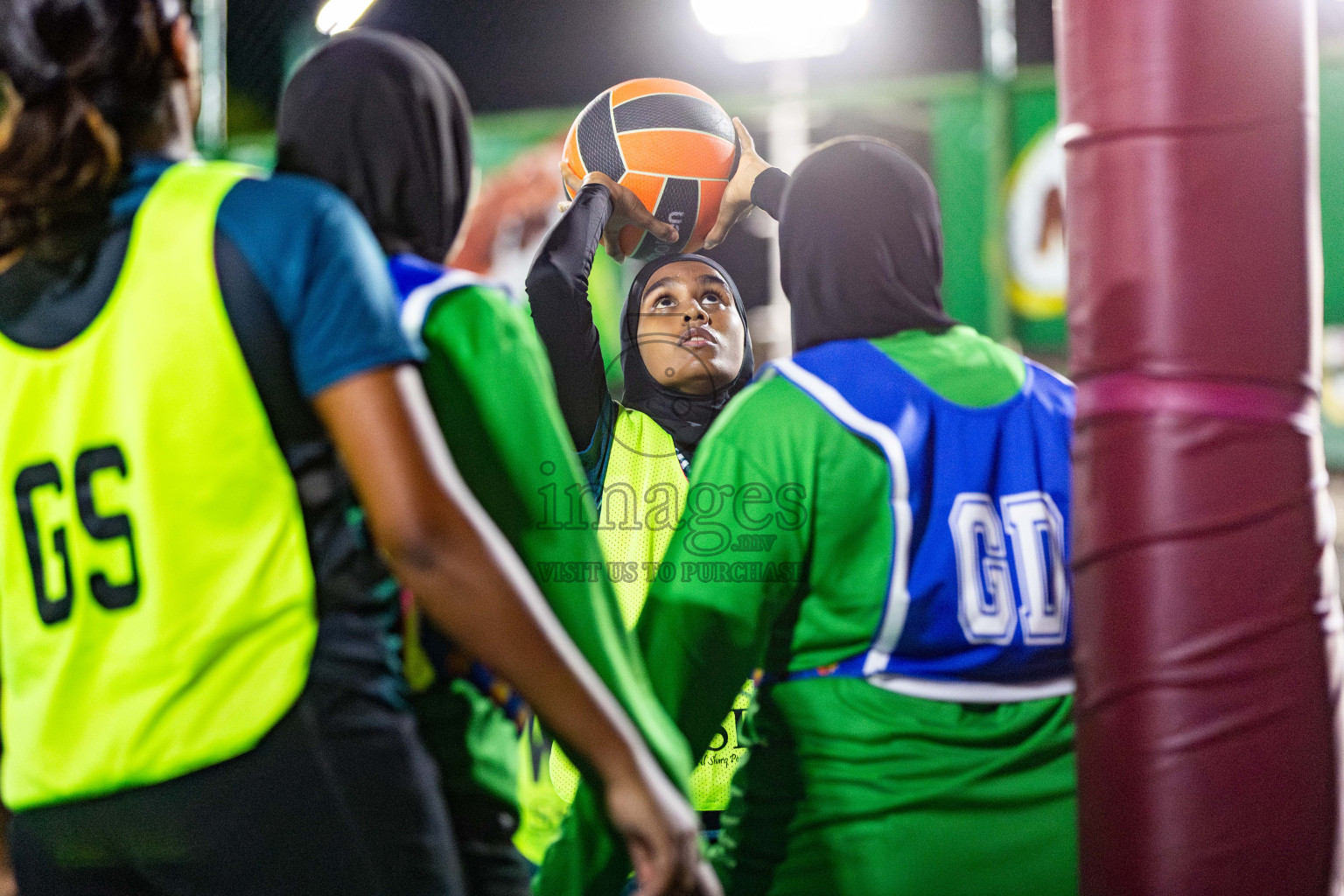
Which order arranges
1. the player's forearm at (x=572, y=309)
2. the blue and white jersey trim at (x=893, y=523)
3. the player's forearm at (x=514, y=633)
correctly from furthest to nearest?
the player's forearm at (x=572, y=309) → the blue and white jersey trim at (x=893, y=523) → the player's forearm at (x=514, y=633)

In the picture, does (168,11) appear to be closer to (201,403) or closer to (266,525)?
(201,403)

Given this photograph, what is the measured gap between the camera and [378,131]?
1.66 metres

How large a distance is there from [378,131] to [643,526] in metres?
1.30

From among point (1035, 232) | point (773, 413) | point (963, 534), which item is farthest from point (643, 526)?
point (1035, 232)

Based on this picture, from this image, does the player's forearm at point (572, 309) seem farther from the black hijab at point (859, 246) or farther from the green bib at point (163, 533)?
the green bib at point (163, 533)

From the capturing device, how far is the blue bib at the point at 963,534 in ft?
6.16

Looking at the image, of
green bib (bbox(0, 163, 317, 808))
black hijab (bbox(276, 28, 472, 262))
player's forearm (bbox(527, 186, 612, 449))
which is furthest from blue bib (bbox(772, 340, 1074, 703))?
green bib (bbox(0, 163, 317, 808))

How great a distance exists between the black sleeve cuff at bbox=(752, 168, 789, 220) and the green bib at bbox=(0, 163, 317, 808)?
1604 mm

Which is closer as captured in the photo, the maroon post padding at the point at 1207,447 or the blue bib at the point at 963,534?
the maroon post padding at the point at 1207,447

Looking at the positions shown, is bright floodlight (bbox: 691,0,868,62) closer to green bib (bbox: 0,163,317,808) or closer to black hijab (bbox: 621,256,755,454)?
black hijab (bbox: 621,256,755,454)

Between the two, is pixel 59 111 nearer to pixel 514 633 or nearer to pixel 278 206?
pixel 278 206

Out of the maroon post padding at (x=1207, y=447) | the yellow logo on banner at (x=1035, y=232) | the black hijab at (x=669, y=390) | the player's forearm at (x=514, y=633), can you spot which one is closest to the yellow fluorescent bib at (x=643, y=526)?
the black hijab at (x=669, y=390)

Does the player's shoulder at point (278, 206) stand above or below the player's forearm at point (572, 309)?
above

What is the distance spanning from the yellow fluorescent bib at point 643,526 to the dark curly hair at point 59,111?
1.47 meters
